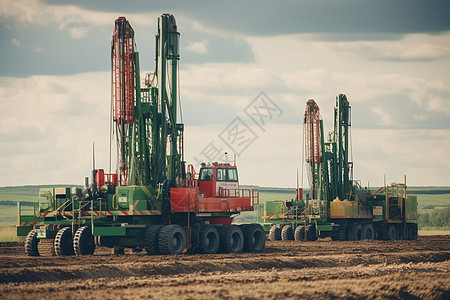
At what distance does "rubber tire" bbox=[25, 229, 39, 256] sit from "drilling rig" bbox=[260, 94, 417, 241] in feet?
66.7

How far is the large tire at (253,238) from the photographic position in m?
39.4

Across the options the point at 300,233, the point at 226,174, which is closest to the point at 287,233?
the point at 300,233

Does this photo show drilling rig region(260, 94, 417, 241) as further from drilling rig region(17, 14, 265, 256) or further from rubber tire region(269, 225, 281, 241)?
drilling rig region(17, 14, 265, 256)

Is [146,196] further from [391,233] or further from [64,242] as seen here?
[391,233]

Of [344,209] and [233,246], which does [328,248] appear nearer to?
[233,246]

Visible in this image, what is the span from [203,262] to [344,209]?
24683 mm

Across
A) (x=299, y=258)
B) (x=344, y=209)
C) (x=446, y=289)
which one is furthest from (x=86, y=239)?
(x=344, y=209)

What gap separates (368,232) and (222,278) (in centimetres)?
3097

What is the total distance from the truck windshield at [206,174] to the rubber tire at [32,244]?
848cm

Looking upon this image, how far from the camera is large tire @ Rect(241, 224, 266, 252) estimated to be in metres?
39.4

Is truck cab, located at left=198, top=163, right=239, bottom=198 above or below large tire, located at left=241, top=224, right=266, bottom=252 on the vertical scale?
above

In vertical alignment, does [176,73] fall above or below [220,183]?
above

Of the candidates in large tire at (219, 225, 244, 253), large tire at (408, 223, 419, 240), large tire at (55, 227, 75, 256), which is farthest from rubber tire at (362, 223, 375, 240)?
large tire at (55, 227, 75, 256)

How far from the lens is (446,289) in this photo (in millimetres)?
23953
